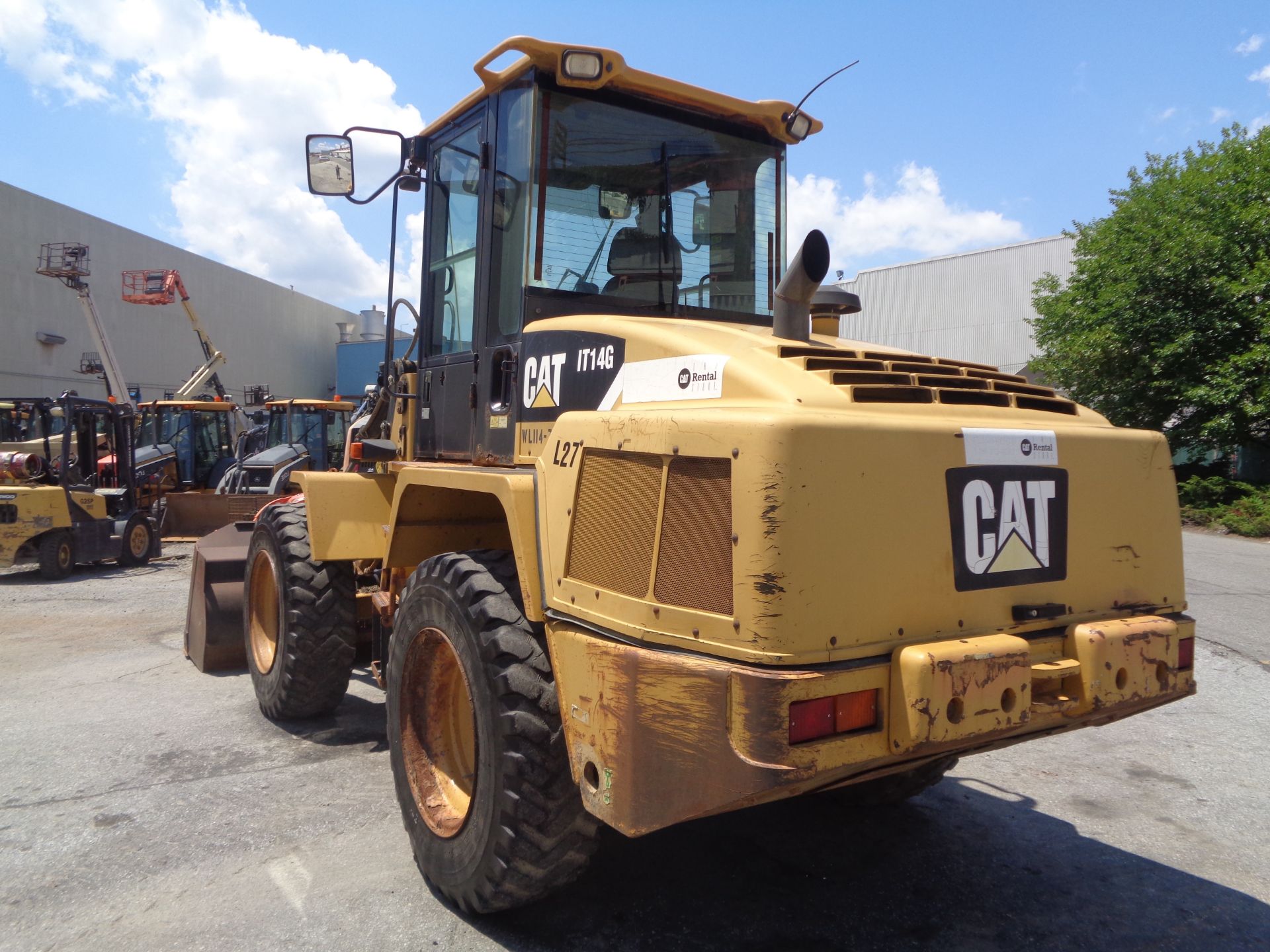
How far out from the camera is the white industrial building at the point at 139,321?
26.5m

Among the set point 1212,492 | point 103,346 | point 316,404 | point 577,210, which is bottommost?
point 1212,492

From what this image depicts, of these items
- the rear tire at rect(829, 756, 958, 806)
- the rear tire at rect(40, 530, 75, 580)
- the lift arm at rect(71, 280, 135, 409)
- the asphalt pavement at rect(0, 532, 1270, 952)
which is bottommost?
the asphalt pavement at rect(0, 532, 1270, 952)

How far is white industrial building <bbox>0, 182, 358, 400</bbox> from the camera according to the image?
1045 inches

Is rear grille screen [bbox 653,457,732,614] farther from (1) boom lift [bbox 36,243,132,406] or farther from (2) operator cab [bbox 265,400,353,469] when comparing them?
(1) boom lift [bbox 36,243,132,406]

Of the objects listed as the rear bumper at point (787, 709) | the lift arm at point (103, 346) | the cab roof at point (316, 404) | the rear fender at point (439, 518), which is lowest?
the rear bumper at point (787, 709)

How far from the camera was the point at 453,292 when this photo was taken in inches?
170

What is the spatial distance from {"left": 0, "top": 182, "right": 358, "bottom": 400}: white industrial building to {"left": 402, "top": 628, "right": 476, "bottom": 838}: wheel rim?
Result: 27354 mm

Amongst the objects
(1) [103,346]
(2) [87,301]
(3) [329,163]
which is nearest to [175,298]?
(2) [87,301]

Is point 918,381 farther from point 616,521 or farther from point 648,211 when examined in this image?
point 648,211

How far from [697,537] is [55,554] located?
38.9 feet

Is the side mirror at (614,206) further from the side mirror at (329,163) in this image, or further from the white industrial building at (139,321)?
the white industrial building at (139,321)

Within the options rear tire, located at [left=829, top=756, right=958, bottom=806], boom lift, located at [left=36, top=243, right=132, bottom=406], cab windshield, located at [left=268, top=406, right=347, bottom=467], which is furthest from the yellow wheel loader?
rear tire, located at [left=829, top=756, right=958, bottom=806]

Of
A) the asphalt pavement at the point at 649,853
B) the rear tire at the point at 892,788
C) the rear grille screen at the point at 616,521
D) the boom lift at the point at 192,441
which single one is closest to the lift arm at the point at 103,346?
the boom lift at the point at 192,441

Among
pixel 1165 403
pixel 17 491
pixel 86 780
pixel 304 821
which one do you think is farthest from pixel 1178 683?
pixel 1165 403
